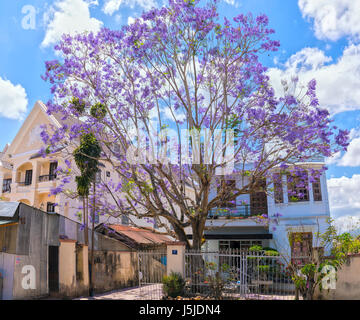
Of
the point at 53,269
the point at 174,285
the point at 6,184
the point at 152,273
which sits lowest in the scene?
the point at 152,273

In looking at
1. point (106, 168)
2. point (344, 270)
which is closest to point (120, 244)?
point (106, 168)

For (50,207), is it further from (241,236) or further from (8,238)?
(241,236)

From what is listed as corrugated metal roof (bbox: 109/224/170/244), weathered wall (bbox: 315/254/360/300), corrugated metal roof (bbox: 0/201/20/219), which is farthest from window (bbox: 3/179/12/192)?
weathered wall (bbox: 315/254/360/300)

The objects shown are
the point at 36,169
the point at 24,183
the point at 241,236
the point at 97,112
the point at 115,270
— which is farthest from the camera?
the point at 24,183

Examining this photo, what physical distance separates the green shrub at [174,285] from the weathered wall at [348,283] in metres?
4.12

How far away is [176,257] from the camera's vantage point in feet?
39.0

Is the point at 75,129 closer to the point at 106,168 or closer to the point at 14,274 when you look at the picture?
the point at 14,274

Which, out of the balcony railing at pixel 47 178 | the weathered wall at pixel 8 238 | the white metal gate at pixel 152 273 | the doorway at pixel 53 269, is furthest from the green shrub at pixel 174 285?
the balcony railing at pixel 47 178

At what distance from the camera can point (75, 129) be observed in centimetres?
1362

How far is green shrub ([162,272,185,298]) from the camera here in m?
11.3

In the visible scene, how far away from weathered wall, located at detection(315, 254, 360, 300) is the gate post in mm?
4280

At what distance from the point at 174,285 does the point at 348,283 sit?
5077 millimetres

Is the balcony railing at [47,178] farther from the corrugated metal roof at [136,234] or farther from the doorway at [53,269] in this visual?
the doorway at [53,269]

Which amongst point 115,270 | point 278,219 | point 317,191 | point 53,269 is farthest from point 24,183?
point 317,191
